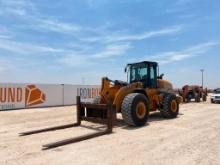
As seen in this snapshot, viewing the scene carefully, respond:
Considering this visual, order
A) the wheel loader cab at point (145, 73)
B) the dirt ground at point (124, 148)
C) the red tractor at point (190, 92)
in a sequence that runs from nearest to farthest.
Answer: the dirt ground at point (124, 148)
the wheel loader cab at point (145, 73)
the red tractor at point (190, 92)

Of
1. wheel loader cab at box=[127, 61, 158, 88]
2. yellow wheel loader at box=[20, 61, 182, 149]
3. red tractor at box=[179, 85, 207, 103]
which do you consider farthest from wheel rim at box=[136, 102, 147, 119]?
red tractor at box=[179, 85, 207, 103]

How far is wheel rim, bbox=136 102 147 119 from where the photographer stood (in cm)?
1116

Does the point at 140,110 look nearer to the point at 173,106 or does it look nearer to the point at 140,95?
the point at 140,95

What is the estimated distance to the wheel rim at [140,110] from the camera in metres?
11.2

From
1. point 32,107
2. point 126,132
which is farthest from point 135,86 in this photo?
point 32,107

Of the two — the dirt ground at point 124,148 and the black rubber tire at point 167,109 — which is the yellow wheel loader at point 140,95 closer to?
the black rubber tire at point 167,109

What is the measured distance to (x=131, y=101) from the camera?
1083 cm

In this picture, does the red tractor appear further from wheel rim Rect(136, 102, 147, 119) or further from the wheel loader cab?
wheel rim Rect(136, 102, 147, 119)

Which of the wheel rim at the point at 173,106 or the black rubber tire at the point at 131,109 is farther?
the wheel rim at the point at 173,106

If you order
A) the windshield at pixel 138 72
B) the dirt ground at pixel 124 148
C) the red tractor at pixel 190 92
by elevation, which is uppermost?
the windshield at pixel 138 72

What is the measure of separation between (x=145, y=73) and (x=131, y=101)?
9.90 ft

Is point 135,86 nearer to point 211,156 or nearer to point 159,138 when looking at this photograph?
point 159,138

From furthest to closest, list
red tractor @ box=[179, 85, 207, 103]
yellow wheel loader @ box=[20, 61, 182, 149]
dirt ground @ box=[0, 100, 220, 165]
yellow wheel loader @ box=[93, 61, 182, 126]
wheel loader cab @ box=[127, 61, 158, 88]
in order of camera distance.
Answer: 1. red tractor @ box=[179, 85, 207, 103]
2. wheel loader cab @ box=[127, 61, 158, 88]
3. yellow wheel loader @ box=[93, 61, 182, 126]
4. yellow wheel loader @ box=[20, 61, 182, 149]
5. dirt ground @ box=[0, 100, 220, 165]

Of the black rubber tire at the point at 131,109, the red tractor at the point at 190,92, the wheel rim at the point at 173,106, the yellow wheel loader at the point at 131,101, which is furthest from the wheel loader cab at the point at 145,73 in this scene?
the red tractor at the point at 190,92
